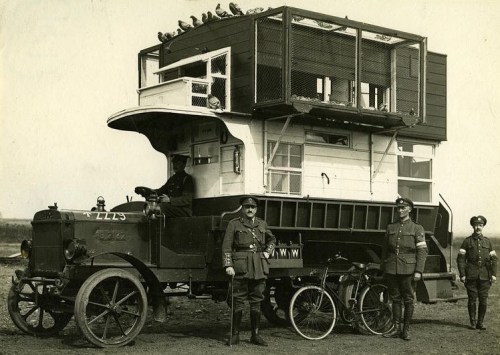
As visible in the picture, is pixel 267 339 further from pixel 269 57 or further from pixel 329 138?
pixel 269 57

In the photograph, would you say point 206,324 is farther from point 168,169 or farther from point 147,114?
point 147,114

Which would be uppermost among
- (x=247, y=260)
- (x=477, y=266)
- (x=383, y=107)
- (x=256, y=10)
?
(x=256, y=10)

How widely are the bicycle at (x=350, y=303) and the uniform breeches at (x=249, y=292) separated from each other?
1047mm

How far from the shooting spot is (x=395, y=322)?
35.3 feet

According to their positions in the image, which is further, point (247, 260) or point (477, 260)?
point (477, 260)

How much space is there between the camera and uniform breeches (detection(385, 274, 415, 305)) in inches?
419

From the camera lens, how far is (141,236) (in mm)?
10625

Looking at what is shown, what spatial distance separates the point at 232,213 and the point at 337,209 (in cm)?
213

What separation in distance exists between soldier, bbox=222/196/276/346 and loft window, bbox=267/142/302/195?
1.41 meters

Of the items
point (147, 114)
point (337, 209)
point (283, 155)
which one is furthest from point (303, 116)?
point (147, 114)

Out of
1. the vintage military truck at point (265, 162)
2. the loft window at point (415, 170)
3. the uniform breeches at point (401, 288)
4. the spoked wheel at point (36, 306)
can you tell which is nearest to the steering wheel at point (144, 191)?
the vintage military truck at point (265, 162)

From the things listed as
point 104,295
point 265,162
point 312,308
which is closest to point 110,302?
point 104,295

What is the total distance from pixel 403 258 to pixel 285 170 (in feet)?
7.84

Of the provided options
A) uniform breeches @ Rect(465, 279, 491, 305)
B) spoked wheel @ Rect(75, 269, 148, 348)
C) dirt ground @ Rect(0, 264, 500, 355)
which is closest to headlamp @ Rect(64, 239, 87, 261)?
spoked wheel @ Rect(75, 269, 148, 348)
